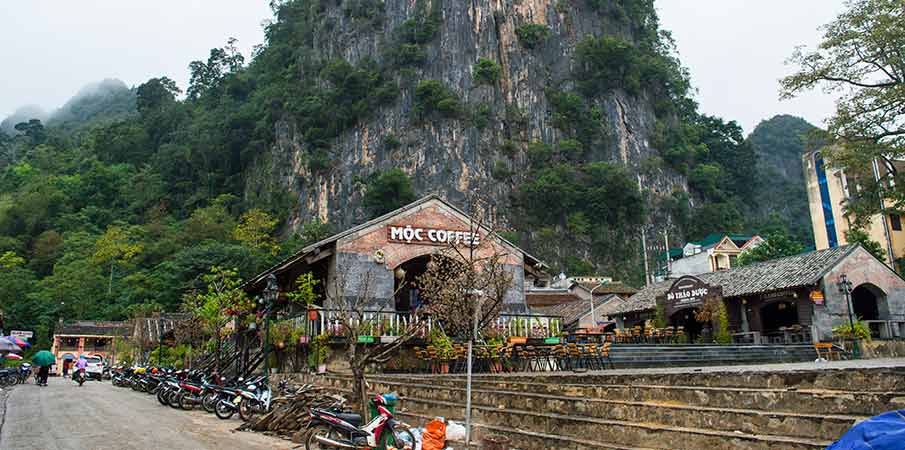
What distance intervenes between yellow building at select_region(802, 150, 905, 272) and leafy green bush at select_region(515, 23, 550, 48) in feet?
101

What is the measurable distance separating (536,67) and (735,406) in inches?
2441

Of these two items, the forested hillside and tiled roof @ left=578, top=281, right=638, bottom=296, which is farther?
the forested hillside

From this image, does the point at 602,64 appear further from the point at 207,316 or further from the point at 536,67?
the point at 207,316

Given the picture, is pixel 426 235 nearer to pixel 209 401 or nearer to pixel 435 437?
pixel 209 401

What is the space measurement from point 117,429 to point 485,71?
2161 inches

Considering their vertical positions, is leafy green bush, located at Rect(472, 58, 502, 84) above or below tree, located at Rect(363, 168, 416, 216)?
above

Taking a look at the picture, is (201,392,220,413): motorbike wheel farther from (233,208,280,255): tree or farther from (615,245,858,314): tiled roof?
(233,208,280,255): tree

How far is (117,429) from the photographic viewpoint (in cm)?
1066

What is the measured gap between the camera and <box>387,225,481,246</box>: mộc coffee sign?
17734 mm

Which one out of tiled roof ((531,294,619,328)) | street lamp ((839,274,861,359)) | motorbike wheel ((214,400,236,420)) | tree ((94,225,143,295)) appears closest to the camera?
motorbike wheel ((214,400,236,420))

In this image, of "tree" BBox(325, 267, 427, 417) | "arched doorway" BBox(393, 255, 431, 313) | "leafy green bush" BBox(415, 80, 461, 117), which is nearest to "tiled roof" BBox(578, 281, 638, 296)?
"leafy green bush" BBox(415, 80, 461, 117)

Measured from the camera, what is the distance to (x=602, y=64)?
2539 inches

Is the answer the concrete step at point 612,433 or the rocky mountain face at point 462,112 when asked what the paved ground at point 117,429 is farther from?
the rocky mountain face at point 462,112

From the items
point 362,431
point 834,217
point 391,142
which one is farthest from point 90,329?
point 834,217
